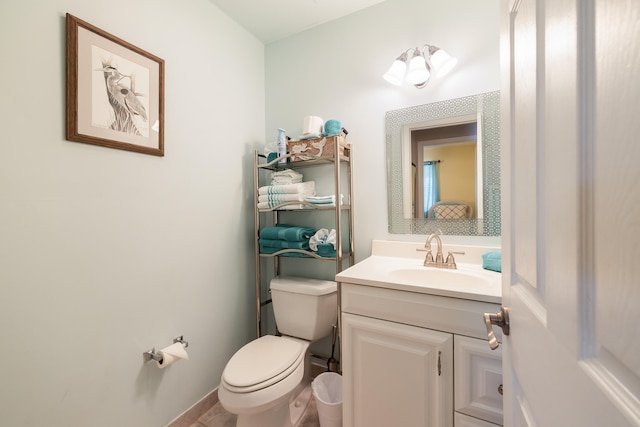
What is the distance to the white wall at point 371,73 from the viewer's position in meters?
1.33

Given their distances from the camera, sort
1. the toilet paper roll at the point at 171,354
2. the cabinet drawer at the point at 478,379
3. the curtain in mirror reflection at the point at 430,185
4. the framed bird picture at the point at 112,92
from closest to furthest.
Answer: the cabinet drawer at the point at 478,379 < the framed bird picture at the point at 112,92 < the toilet paper roll at the point at 171,354 < the curtain in mirror reflection at the point at 430,185

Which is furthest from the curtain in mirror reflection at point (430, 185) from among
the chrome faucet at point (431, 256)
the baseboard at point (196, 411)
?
the baseboard at point (196, 411)

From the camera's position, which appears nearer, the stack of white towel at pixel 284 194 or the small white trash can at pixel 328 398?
the small white trash can at pixel 328 398

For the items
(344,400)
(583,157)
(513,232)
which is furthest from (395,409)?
(583,157)

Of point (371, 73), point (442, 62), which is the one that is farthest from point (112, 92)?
point (442, 62)

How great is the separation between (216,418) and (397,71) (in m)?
2.19

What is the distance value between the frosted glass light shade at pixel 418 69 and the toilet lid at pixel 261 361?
158 cm

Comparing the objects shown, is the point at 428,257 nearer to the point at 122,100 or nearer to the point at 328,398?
the point at 328,398

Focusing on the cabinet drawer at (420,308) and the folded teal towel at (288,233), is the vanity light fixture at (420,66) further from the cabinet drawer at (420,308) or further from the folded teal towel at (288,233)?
the cabinet drawer at (420,308)

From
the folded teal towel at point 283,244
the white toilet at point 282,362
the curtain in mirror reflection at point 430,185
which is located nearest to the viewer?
the white toilet at point 282,362

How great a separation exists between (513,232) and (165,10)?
1774 millimetres

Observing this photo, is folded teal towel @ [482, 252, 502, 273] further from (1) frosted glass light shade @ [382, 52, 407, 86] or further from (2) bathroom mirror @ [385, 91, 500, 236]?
(1) frosted glass light shade @ [382, 52, 407, 86]

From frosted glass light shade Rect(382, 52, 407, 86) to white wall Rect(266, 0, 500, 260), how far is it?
2.8 inches

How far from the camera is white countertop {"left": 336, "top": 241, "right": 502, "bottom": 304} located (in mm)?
941
